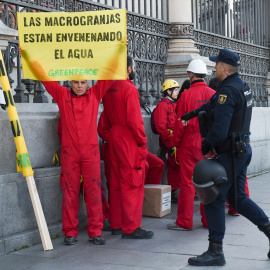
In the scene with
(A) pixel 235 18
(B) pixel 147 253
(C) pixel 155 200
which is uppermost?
(A) pixel 235 18

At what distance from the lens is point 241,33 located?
13.6 m

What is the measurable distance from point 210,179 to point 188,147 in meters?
1.72

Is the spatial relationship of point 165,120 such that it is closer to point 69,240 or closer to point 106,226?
point 106,226

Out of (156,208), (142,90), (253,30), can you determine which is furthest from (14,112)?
→ (253,30)

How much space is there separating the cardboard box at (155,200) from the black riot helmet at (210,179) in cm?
238

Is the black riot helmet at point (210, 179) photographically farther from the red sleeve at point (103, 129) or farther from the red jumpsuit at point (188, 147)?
the red sleeve at point (103, 129)

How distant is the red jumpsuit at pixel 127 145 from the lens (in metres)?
6.62

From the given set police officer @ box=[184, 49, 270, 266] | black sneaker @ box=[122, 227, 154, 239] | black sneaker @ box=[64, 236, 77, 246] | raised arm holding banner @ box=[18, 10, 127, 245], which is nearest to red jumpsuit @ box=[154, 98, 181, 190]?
black sneaker @ box=[122, 227, 154, 239]

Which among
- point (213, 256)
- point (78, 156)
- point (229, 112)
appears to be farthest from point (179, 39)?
point (213, 256)

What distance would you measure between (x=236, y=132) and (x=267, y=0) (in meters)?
10.2

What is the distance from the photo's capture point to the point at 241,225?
24.1ft

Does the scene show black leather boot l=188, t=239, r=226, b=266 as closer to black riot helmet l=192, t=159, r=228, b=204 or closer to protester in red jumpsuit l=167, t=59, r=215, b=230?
black riot helmet l=192, t=159, r=228, b=204

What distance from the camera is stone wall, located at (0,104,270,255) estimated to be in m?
6.22

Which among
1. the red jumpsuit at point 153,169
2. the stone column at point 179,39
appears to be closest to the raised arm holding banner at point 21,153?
the red jumpsuit at point 153,169
